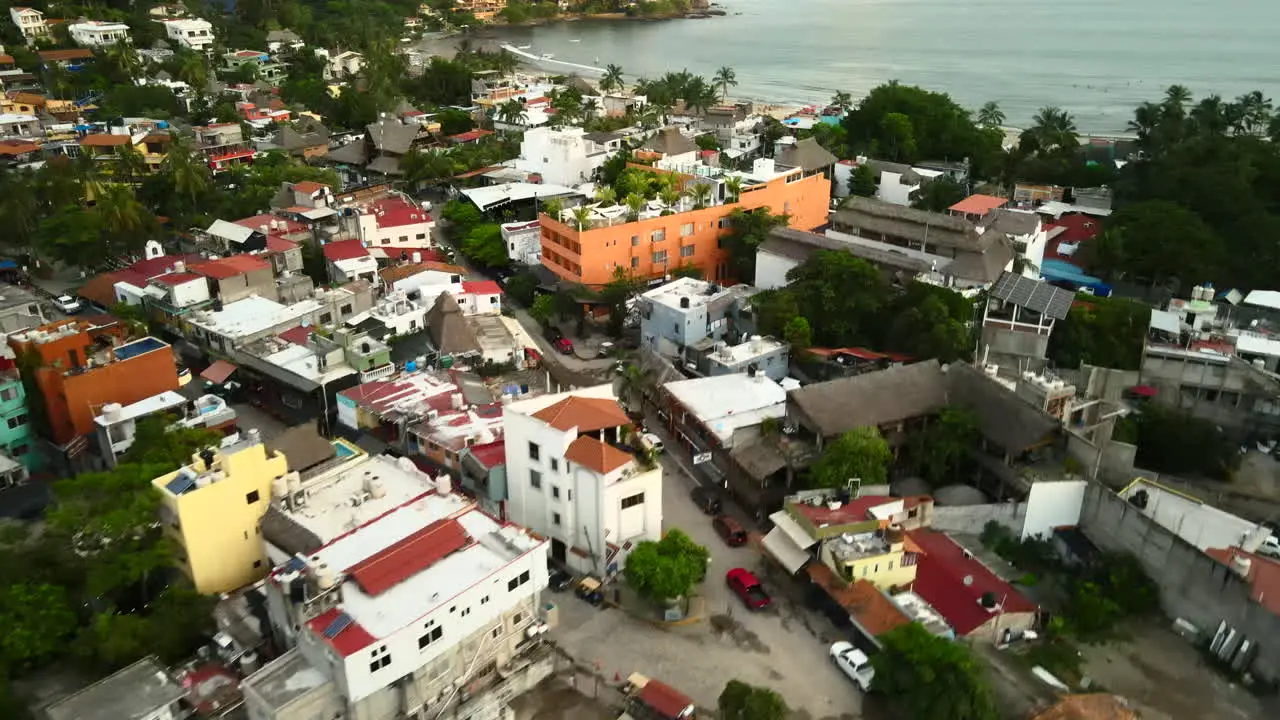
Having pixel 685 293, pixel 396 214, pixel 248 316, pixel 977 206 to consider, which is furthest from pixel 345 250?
pixel 977 206

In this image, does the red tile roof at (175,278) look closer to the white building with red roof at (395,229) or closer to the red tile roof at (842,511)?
the white building with red roof at (395,229)

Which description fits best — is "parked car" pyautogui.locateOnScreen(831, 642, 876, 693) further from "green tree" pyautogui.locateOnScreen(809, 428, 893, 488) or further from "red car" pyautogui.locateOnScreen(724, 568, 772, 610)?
"green tree" pyautogui.locateOnScreen(809, 428, 893, 488)

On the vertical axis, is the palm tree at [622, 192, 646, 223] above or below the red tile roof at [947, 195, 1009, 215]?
above

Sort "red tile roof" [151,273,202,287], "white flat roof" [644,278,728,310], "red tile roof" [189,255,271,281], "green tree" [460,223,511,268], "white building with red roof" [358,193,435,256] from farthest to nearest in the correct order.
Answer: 1. "green tree" [460,223,511,268]
2. "white building with red roof" [358,193,435,256]
3. "red tile roof" [189,255,271,281]
4. "white flat roof" [644,278,728,310]
5. "red tile roof" [151,273,202,287]

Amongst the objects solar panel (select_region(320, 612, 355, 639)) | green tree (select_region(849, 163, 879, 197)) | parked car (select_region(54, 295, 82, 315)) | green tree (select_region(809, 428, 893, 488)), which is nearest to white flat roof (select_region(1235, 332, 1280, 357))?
green tree (select_region(809, 428, 893, 488))

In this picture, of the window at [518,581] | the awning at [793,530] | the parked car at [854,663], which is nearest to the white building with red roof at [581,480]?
the awning at [793,530]

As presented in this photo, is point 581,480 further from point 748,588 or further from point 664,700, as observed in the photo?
point 664,700
